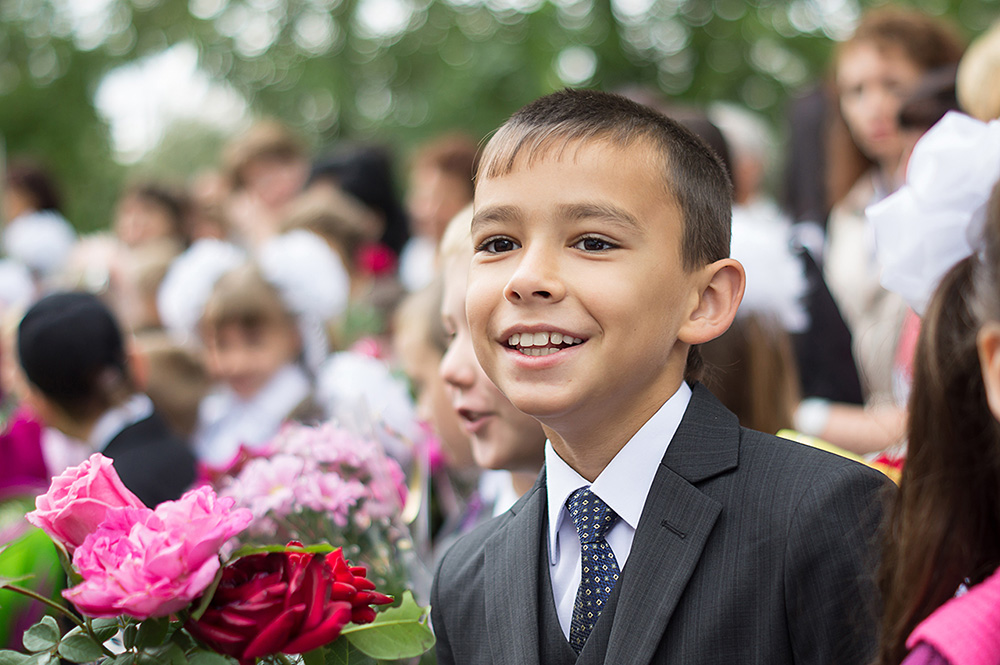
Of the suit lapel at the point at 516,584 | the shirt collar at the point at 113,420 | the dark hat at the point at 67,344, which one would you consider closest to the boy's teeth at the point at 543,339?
the suit lapel at the point at 516,584

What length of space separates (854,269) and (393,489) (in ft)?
8.76

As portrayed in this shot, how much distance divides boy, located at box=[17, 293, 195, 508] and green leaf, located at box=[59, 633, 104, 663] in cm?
207

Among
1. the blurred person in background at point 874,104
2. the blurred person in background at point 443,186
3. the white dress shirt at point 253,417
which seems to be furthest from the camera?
the blurred person in background at point 443,186

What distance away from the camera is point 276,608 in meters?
1.51

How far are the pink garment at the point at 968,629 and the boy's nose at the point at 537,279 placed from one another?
0.76m

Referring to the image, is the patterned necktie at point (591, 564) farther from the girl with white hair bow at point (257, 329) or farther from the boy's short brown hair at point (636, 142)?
the girl with white hair bow at point (257, 329)

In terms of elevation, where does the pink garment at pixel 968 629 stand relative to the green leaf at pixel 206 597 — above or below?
above

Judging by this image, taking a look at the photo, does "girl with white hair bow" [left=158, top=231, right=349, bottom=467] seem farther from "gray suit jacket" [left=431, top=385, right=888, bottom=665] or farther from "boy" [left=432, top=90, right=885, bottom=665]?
"gray suit jacket" [left=431, top=385, right=888, bottom=665]

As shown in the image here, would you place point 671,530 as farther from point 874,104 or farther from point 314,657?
point 874,104

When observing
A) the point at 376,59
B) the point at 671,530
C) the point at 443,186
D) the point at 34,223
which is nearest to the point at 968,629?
the point at 671,530

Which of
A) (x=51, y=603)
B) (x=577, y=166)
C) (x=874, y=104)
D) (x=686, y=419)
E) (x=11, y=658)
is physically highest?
(x=874, y=104)

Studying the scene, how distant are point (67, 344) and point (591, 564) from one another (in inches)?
110

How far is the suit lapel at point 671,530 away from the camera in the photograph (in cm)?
163

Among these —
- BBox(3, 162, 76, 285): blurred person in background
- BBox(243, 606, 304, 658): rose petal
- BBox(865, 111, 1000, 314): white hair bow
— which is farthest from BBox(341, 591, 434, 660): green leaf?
BBox(3, 162, 76, 285): blurred person in background
